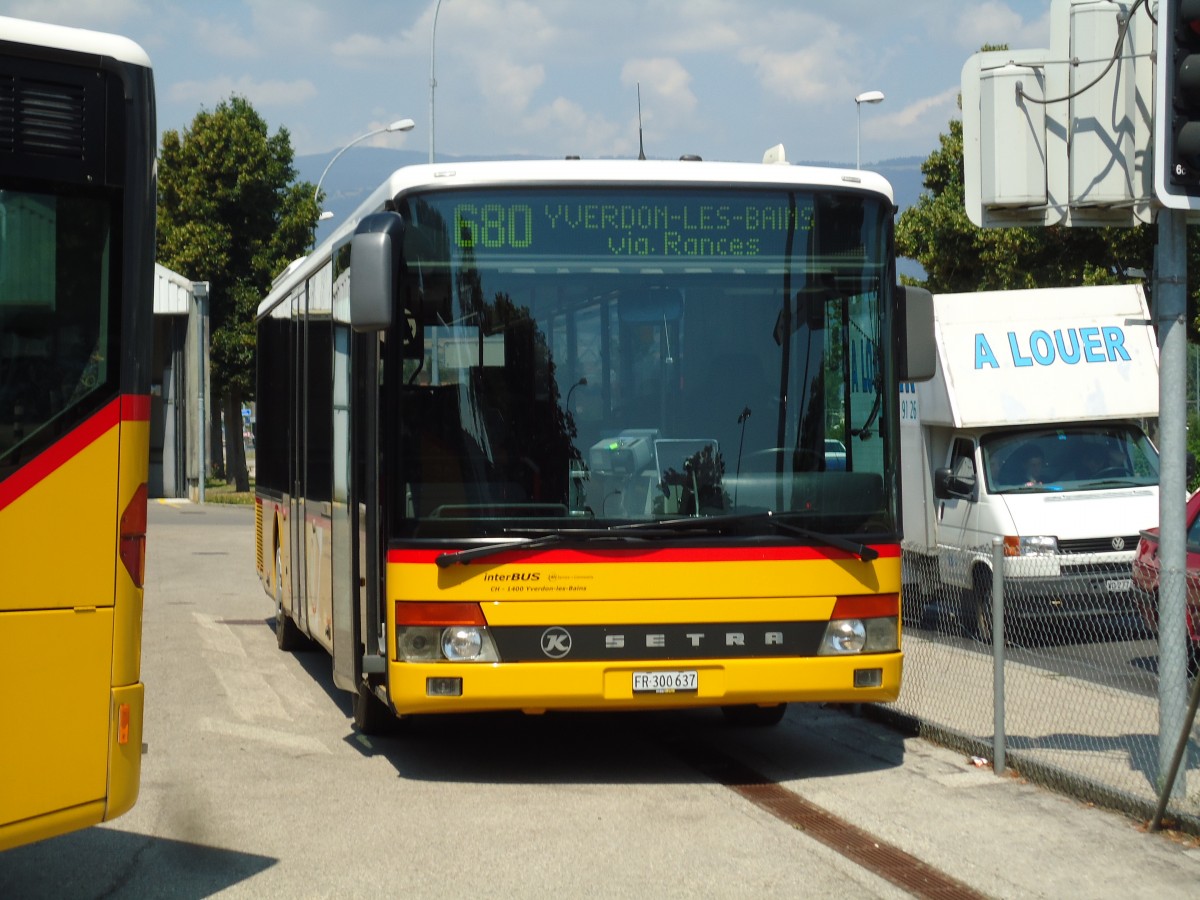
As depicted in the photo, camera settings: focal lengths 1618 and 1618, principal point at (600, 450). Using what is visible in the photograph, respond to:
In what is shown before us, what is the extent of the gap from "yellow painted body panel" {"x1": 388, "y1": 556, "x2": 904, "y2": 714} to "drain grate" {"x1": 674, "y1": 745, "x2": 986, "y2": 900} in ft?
1.68

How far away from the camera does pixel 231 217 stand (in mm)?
47188

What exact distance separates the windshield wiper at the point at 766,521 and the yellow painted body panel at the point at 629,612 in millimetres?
84

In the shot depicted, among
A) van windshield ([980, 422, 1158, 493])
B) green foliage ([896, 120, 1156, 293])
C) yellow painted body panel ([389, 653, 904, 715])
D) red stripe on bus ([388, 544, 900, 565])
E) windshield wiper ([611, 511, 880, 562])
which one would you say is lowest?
yellow painted body panel ([389, 653, 904, 715])

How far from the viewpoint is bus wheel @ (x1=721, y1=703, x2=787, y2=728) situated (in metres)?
10.1

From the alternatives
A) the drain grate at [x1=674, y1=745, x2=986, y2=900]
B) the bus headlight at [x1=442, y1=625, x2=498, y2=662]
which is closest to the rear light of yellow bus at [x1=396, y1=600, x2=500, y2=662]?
the bus headlight at [x1=442, y1=625, x2=498, y2=662]

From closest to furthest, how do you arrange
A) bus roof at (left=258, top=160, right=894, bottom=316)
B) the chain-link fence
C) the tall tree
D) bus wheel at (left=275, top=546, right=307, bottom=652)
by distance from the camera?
the chain-link fence → bus roof at (left=258, top=160, right=894, bottom=316) → bus wheel at (left=275, top=546, right=307, bottom=652) → the tall tree

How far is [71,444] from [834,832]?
3.81 meters

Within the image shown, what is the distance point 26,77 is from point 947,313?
11347mm

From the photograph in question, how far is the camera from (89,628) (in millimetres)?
5395

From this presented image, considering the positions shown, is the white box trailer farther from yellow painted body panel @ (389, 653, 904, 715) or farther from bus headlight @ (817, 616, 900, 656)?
yellow painted body panel @ (389, 653, 904, 715)

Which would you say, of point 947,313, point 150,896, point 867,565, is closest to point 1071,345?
point 947,313

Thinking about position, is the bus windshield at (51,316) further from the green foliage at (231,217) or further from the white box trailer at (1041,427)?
the green foliage at (231,217)

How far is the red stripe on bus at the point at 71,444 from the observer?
5215 millimetres

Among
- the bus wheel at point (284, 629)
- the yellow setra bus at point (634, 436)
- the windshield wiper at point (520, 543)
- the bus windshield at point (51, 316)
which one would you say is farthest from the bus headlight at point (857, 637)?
the bus wheel at point (284, 629)
